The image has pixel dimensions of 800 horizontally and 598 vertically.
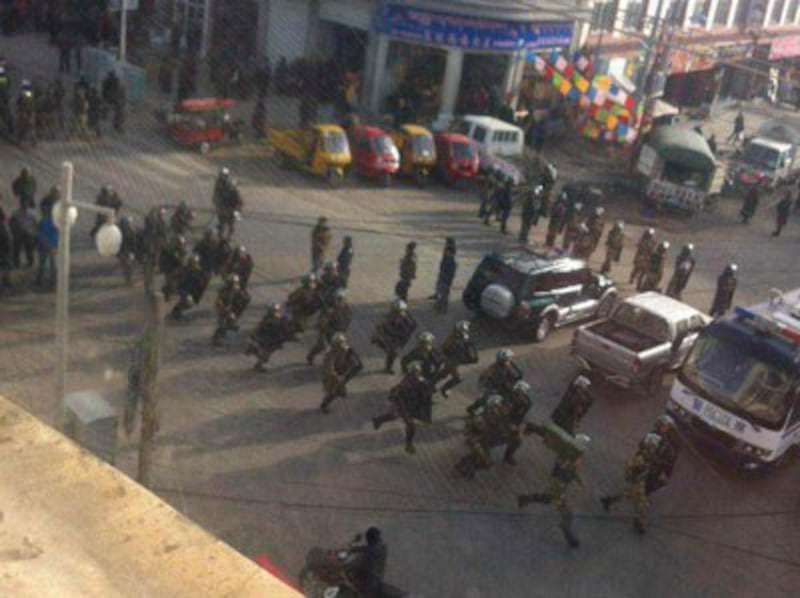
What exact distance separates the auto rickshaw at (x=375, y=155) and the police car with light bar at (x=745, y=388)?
12.4 meters

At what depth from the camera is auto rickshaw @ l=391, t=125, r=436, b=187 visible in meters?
25.4

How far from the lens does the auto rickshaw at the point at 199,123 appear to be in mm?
24688

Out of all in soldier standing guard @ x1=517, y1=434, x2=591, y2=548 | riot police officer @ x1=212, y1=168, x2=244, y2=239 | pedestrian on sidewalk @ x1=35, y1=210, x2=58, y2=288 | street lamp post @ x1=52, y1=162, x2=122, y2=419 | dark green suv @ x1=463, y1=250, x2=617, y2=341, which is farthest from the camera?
riot police officer @ x1=212, y1=168, x2=244, y2=239

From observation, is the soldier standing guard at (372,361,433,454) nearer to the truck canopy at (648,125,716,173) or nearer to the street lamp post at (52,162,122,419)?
the street lamp post at (52,162,122,419)

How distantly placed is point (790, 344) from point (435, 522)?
578 centimetres

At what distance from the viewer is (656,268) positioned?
64.1 ft

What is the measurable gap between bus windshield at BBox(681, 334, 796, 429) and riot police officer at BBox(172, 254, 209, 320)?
7.54 meters

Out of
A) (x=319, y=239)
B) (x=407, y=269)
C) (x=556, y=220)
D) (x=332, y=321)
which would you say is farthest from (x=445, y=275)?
(x=556, y=220)

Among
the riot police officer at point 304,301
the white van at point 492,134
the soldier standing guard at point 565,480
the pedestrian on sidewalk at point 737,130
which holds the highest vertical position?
the pedestrian on sidewalk at point 737,130

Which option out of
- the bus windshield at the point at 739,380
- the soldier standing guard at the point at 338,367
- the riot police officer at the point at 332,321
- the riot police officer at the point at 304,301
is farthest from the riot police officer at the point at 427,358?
the bus windshield at the point at 739,380

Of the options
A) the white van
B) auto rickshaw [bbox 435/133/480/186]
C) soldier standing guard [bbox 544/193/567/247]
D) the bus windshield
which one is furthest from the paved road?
the white van

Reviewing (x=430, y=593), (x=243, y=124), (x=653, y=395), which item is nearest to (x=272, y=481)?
(x=430, y=593)

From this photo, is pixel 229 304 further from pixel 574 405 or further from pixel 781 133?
pixel 781 133

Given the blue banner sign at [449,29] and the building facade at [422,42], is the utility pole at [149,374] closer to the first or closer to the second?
the blue banner sign at [449,29]
